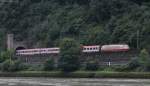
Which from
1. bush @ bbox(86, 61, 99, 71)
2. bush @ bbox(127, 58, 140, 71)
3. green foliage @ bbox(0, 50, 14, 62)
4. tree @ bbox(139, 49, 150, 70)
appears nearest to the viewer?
tree @ bbox(139, 49, 150, 70)

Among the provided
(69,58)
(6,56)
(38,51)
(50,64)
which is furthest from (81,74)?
(38,51)

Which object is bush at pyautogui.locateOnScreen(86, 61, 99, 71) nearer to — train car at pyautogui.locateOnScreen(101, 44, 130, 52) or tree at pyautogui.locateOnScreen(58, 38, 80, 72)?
tree at pyautogui.locateOnScreen(58, 38, 80, 72)

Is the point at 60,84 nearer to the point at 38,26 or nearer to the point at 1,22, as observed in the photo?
the point at 38,26

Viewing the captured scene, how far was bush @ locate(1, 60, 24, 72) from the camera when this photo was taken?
221 ft

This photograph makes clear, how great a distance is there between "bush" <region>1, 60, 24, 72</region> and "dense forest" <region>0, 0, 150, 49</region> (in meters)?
13.6

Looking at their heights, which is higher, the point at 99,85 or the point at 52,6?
the point at 52,6

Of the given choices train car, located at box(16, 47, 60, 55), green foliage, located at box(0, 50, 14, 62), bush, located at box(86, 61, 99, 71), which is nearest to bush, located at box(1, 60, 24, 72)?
green foliage, located at box(0, 50, 14, 62)

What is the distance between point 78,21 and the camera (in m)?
82.4

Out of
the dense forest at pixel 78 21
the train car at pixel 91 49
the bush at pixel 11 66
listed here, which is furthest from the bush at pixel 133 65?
the bush at pixel 11 66

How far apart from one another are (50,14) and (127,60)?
33.2 metres

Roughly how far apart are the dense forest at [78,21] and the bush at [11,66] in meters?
13.6

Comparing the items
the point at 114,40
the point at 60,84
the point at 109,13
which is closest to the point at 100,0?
the point at 109,13

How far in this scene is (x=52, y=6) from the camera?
93.6 meters

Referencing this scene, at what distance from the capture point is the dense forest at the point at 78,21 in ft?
239
